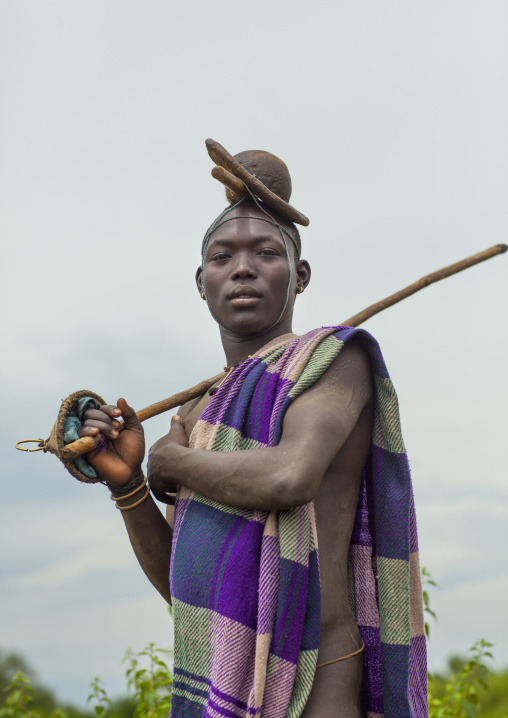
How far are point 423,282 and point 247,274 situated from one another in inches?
43.3

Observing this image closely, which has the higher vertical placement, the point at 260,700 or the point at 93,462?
the point at 93,462

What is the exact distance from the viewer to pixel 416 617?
2.95m

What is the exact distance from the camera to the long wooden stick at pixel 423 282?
12.3ft

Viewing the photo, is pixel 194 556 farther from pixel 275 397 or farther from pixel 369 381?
pixel 369 381

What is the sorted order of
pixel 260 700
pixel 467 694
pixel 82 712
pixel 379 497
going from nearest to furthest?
pixel 260 700, pixel 379 497, pixel 467 694, pixel 82 712

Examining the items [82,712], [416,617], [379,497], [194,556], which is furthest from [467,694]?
[82,712]

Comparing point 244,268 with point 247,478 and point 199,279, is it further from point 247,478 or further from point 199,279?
point 247,478

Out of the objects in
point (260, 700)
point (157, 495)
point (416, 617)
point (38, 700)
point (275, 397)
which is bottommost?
point (260, 700)

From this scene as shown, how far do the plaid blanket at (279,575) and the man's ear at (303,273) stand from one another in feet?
1.82

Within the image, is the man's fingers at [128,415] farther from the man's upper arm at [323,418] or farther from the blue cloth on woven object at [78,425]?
the man's upper arm at [323,418]

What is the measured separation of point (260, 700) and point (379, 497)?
2.56 feet

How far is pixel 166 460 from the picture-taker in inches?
109

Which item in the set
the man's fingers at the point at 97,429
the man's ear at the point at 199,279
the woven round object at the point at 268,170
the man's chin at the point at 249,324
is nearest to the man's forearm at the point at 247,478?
the man's fingers at the point at 97,429

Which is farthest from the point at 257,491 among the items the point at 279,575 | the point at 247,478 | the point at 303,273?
Answer: the point at 303,273
